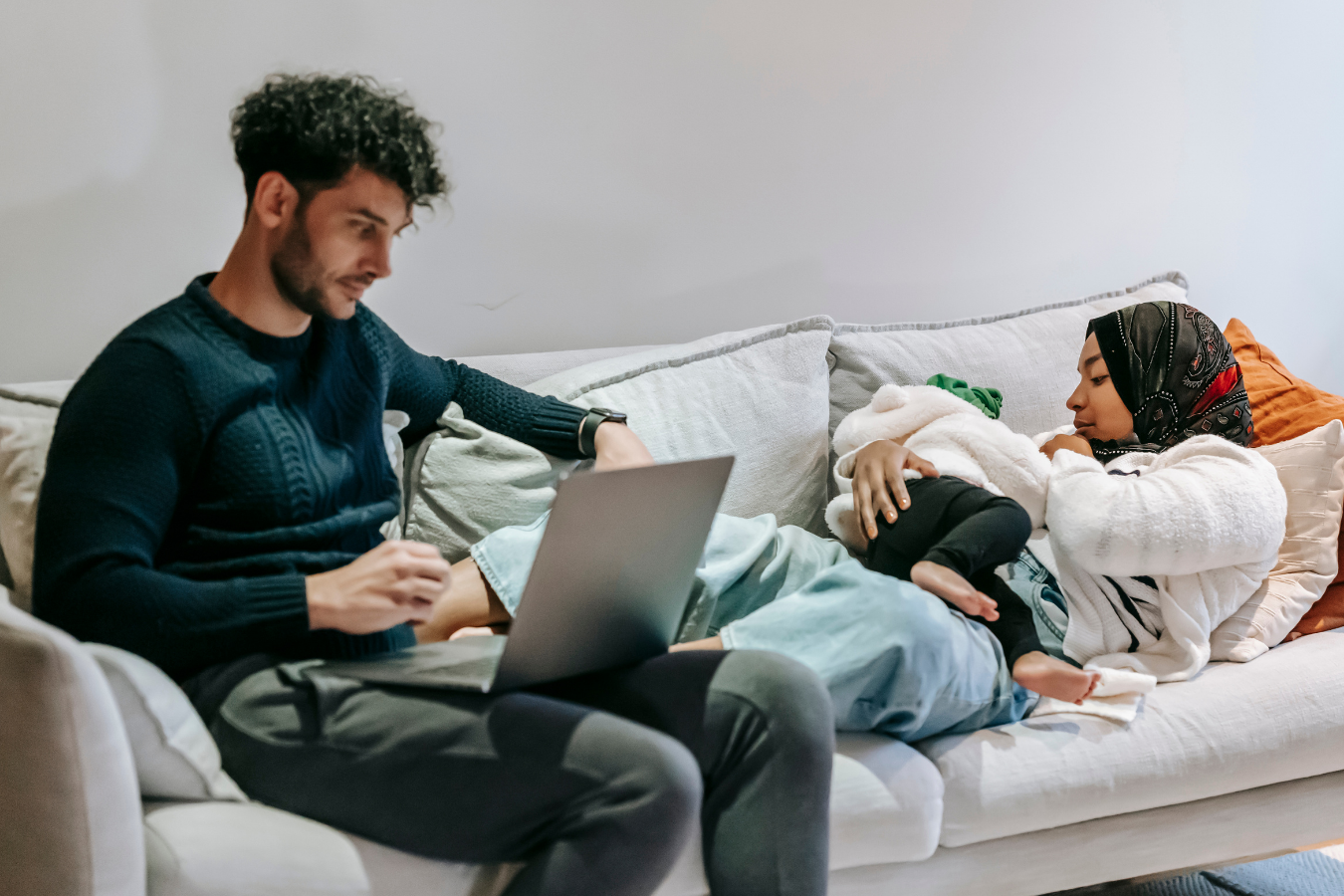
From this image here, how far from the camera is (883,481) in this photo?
55.5 inches

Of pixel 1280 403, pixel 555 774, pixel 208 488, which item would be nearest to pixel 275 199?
pixel 208 488

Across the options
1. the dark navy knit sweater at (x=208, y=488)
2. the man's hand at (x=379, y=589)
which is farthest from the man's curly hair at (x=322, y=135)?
the man's hand at (x=379, y=589)

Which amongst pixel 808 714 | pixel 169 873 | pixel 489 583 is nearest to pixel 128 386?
pixel 169 873

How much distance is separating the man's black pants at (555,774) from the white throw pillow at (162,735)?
0.07ft

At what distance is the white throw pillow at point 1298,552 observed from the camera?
4.62 ft

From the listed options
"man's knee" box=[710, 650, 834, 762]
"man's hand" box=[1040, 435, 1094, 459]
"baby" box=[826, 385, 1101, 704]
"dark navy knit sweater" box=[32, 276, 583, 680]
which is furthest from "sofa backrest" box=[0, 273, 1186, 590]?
"man's knee" box=[710, 650, 834, 762]

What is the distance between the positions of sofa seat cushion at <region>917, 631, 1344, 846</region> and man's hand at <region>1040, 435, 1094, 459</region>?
38 cm

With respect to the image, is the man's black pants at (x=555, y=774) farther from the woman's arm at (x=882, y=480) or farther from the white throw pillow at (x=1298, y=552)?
the white throw pillow at (x=1298, y=552)

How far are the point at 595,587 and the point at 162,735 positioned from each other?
1.32ft

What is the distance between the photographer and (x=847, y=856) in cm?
109

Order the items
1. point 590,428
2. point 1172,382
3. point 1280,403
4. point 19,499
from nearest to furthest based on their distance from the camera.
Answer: point 19,499 → point 590,428 → point 1172,382 → point 1280,403

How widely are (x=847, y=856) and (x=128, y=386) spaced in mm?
890

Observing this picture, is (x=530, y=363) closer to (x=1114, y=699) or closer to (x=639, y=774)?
(x=639, y=774)

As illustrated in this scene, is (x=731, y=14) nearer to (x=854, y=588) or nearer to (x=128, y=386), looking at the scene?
(x=854, y=588)
